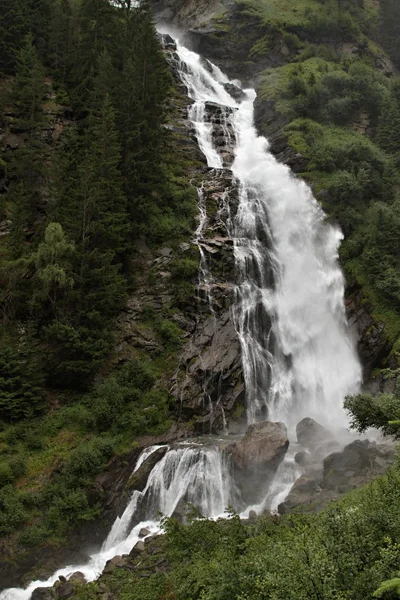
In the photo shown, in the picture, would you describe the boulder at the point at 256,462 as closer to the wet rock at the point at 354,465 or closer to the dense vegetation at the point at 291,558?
the wet rock at the point at 354,465

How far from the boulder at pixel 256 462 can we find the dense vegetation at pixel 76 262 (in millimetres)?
4593

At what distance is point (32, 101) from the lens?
89.1 feet

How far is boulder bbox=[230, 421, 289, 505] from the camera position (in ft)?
57.2

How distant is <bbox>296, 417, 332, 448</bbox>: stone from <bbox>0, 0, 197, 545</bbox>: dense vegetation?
6345mm

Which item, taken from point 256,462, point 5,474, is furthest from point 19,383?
point 256,462

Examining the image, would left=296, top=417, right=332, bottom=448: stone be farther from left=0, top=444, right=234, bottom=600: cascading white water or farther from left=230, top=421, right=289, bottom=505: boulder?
left=0, top=444, right=234, bottom=600: cascading white water

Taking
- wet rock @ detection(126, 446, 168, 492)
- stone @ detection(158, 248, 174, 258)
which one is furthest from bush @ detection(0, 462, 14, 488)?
stone @ detection(158, 248, 174, 258)

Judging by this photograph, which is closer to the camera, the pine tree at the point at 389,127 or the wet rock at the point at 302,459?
the wet rock at the point at 302,459

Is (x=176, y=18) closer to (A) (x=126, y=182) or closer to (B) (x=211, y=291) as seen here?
(A) (x=126, y=182)

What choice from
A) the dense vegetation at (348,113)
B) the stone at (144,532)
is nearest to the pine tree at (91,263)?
the stone at (144,532)

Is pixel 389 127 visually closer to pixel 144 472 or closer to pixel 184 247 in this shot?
pixel 184 247

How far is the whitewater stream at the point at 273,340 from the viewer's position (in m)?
17.3

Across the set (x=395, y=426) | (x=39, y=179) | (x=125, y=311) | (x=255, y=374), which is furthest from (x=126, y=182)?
(x=395, y=426)

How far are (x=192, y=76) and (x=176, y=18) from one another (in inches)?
982
